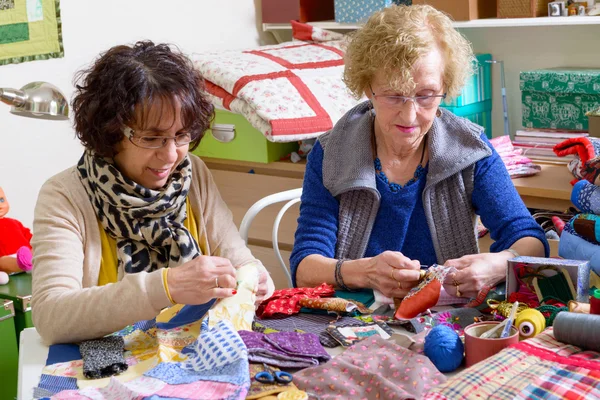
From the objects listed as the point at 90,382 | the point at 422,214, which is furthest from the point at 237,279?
the point at 422,214

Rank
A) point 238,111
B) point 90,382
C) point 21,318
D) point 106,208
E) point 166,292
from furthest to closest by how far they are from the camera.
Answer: point 238,111 → point 21,318 → point 106,208 → point 166,292 → point 90,382

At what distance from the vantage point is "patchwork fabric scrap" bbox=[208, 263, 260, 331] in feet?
4.67

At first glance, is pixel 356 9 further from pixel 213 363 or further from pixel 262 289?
pixel 213 363

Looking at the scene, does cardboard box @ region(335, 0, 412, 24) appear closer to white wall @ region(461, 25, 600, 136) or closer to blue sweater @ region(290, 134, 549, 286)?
white wall @ region(461, 25, 600, 136)

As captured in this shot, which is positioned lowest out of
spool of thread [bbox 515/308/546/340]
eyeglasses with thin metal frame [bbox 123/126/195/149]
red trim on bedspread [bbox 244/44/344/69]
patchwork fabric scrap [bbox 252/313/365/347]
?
patchwork fabric scrap [bbox 252/313/365/347]

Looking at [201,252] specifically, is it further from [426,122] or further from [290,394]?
[290,394]

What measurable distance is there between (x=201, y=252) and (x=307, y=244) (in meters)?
0.25

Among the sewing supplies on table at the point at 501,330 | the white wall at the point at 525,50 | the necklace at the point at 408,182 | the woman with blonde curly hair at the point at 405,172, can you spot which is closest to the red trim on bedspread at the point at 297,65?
the white wall at the point at 525,50

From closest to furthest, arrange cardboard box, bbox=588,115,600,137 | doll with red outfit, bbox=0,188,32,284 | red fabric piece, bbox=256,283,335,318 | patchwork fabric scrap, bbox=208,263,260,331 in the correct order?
patchwork fabric scrap, bbox=208,263,260,331 → red fabric piece, bbox=256,283,335,318 → cardboard box, bbox=588,115,600,137 → doll with red outfit, bbox=0,188,32,284

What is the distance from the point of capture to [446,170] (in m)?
1.86

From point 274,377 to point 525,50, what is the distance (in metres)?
2.44

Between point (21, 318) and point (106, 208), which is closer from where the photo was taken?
point (106, 208)

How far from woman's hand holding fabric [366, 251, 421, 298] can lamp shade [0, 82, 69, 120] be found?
0.71 metres

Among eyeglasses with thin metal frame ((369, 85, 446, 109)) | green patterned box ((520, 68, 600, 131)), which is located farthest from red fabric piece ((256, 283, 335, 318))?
green patterned box ((520, 68, 600, 131))
